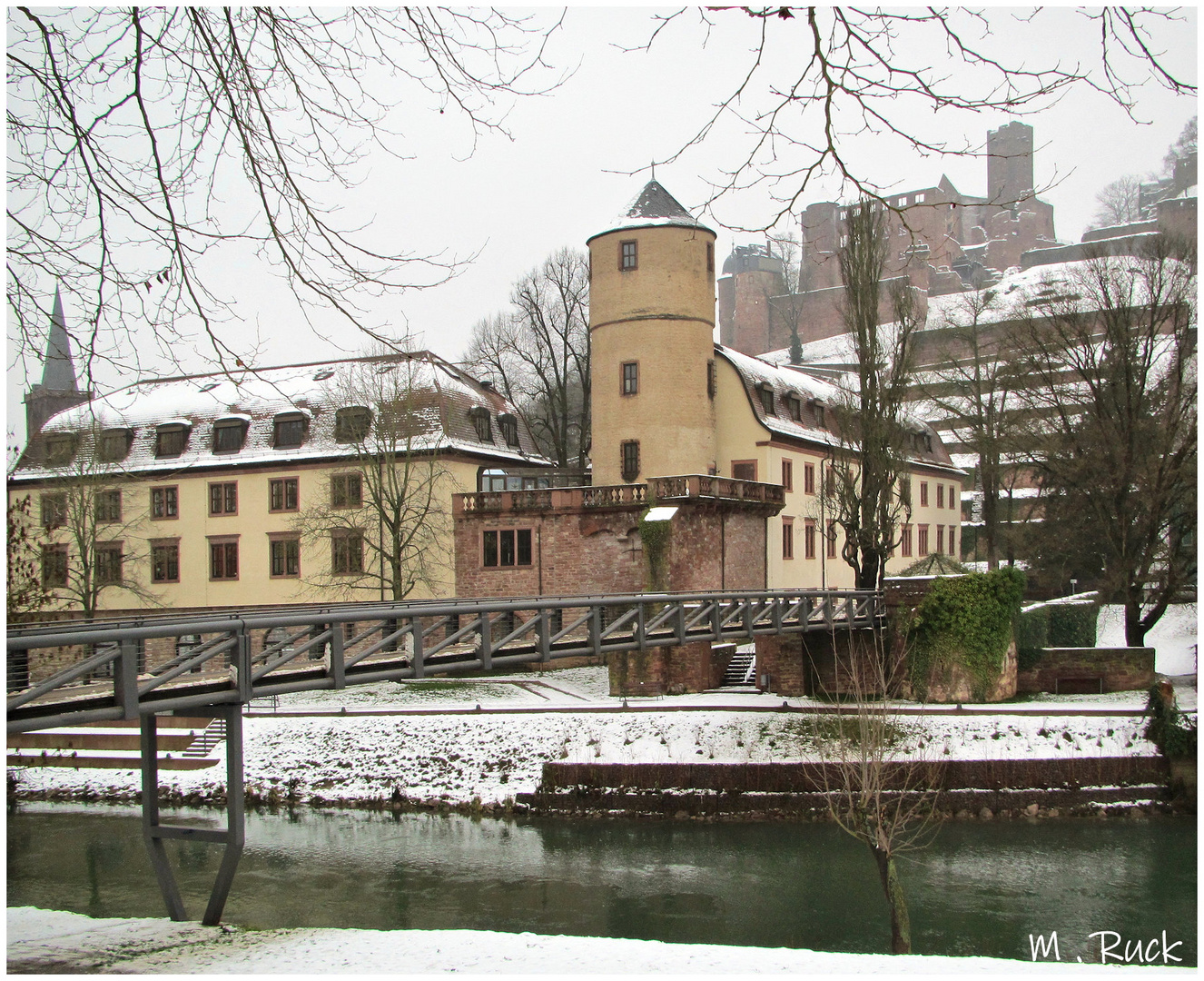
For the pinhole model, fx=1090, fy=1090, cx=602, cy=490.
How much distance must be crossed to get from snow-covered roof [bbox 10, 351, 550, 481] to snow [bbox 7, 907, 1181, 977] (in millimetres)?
24201

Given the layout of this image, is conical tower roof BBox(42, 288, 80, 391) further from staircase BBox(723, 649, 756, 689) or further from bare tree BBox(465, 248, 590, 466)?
bare tree BBox(465, 248, 590, 466)

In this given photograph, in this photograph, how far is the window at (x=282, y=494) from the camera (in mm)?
36938

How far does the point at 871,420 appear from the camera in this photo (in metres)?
28.9

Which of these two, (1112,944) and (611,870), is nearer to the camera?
(1112,944)

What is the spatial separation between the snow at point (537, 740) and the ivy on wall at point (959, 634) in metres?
1.01

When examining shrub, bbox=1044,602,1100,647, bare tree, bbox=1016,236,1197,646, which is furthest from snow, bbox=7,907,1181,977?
shrub, bbox=1044,602,1100,647

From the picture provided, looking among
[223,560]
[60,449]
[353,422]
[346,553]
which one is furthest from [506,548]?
[60,449]

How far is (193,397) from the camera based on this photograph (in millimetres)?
40938

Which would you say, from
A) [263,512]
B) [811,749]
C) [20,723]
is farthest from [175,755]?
[20,723]

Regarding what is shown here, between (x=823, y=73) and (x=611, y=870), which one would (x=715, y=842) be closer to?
(x=611, y=870)

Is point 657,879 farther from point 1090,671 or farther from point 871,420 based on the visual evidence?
point 1090,671

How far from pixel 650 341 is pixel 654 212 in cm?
403

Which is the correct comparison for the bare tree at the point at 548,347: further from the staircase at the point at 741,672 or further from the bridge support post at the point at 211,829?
the bridge support post at the point at 211,829

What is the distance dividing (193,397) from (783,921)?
32127 millimetres
